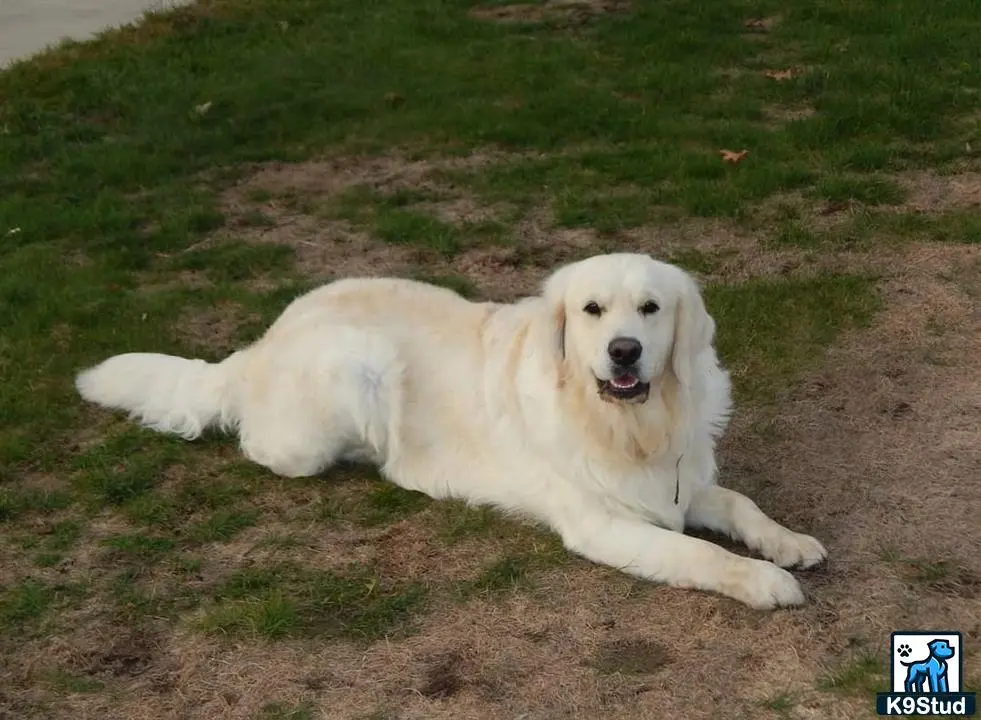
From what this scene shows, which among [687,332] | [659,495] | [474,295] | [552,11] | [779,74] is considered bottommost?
[659,495]

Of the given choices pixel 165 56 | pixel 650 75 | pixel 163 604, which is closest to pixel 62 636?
pixel 163 604

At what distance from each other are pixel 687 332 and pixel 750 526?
66 cm

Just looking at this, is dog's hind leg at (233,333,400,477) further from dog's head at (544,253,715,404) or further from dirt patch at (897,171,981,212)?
dirt patch at (897,171,981,212)

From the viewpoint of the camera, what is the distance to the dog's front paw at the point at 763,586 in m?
3.34

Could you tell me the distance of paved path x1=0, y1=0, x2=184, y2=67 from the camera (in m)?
11.4

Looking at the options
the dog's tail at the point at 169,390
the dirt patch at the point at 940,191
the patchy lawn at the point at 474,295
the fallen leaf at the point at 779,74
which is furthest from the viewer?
the fallen leaf at the point at 779,74

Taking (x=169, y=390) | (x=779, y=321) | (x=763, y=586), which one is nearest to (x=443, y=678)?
(x=763, y=586)

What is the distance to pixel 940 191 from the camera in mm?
6727

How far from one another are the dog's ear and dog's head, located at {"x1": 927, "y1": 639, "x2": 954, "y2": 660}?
1058 mm

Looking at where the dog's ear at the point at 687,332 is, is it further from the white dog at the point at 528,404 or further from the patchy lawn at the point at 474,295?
the patchy lawn at the point at 474,295

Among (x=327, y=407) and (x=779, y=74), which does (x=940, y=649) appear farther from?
(x=779, y=74)

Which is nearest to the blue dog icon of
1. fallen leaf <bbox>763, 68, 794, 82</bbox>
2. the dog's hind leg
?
the dog's hind leg

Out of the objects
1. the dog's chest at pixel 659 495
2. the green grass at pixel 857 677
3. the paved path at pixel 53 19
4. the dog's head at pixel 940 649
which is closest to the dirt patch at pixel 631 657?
the green grass at pixel 857 677

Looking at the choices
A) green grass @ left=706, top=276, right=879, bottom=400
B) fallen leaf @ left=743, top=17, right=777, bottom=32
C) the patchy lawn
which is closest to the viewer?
the patchy lawn
